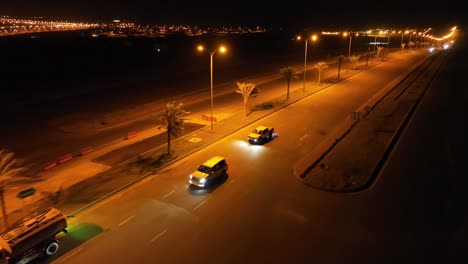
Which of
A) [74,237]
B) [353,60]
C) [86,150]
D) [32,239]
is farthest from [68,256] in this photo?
[353,60]

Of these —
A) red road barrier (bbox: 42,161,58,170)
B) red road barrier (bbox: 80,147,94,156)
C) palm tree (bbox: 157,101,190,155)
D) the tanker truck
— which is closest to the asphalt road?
the tanker truck

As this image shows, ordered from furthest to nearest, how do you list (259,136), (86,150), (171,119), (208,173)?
1. (259,136)
2. (86,150)
3. (171,119)
4. (208,173)

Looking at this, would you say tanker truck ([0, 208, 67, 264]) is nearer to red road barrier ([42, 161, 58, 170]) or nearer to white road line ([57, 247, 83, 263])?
white road line ([57, 247, 83, 263])

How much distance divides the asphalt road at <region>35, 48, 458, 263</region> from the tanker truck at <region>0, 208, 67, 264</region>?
97cm

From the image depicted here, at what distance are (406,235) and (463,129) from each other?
2533 centimetres

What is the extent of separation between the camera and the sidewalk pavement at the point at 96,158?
2275 cm

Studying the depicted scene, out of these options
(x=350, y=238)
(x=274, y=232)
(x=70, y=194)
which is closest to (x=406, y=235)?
(x=350, y=238)

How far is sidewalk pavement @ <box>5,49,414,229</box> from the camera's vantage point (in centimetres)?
2275

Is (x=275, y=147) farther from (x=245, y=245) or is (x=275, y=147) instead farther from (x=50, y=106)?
(x=50, y=106)

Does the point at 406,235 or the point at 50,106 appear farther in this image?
the point at 50,106

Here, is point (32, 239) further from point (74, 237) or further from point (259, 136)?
point (259, 136)

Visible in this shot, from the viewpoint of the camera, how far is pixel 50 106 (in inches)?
1914

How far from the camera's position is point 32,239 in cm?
1675

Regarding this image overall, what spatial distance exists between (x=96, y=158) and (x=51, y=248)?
43.0 feet
